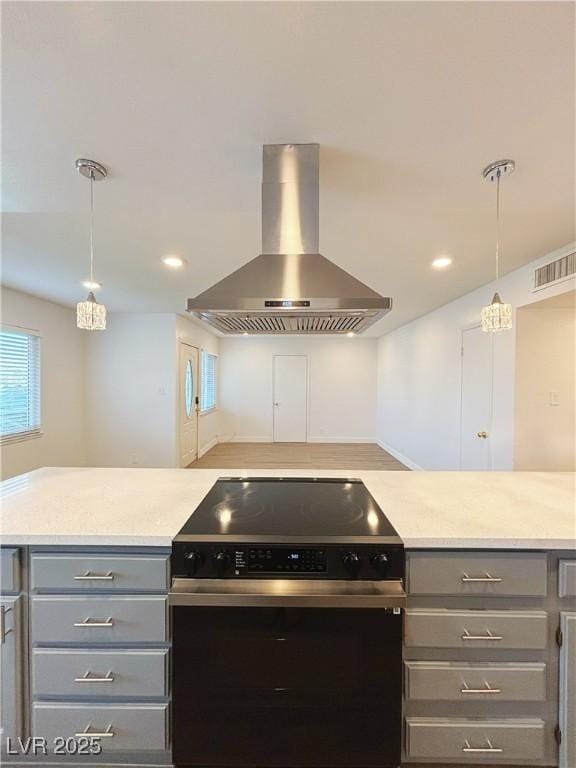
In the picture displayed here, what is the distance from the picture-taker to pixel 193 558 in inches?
45.7

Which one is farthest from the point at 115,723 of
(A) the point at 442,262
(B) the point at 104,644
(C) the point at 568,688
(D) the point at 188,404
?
(D) the point at 188,404

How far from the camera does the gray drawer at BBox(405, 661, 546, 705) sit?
47.3 inches

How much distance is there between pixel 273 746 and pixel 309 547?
71 cm

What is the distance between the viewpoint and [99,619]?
3.96 ft

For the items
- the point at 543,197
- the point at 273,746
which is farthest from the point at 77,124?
the point at 273,746

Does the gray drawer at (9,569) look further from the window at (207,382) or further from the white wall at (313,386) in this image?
the white wall at (313,386)

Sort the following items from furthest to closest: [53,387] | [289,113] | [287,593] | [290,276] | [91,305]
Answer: [53,387], [91,305], [290,276], [289,113], [287,593]

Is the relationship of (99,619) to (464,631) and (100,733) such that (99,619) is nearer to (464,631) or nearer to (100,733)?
(100,733)

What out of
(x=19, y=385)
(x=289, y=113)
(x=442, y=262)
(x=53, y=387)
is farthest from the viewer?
(x=53, y=387)

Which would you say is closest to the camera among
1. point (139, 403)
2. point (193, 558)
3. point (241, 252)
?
point (193, 558)

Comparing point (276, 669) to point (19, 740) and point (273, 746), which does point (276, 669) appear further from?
point (19, 740)

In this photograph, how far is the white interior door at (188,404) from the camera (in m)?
5.28

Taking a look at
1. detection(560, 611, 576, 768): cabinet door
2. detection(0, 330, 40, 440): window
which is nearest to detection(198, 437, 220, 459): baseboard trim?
detection(0, 330, 40, 440): window

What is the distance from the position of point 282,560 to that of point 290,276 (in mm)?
1110
